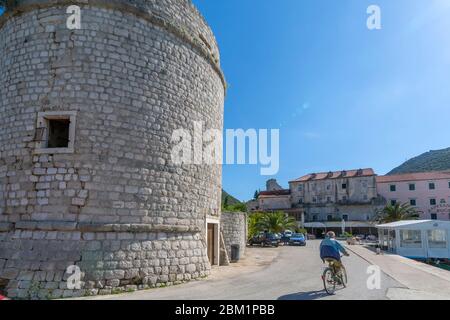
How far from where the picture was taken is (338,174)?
2248 inches

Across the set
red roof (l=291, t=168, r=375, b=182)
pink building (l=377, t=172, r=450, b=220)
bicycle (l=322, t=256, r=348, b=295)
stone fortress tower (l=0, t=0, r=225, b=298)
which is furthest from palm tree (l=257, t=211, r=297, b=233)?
bicycle (l=322, t=256, r=348, b=295)

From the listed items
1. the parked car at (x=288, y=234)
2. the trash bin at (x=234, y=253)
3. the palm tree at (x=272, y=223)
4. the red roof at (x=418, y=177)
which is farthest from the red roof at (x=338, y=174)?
the trash bin at (x=234, y=253)

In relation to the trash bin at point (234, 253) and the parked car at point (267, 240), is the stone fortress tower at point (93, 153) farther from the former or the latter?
the parked car at point (267, 240)

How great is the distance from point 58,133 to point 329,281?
25.7 ft

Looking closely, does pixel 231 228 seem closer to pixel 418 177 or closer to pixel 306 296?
pixel 306 296

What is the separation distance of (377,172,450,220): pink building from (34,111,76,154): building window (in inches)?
2108

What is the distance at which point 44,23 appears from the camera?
8695 mm

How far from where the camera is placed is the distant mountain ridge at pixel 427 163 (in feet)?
347

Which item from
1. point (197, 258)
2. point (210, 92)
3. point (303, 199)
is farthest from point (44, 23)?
point (303, 199)

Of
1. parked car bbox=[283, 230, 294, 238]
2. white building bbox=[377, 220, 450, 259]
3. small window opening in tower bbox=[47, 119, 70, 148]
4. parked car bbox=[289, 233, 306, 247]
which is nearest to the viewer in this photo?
small window opening in tower bbox=[47, 119, 70, 148]

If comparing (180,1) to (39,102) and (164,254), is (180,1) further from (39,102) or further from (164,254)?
(164,254)

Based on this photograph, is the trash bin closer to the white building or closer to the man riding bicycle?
the man riding bicycle

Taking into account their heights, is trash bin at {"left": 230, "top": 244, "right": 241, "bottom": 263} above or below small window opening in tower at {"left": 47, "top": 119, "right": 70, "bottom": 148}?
below

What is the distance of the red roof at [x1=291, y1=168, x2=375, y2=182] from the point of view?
5431 cm
